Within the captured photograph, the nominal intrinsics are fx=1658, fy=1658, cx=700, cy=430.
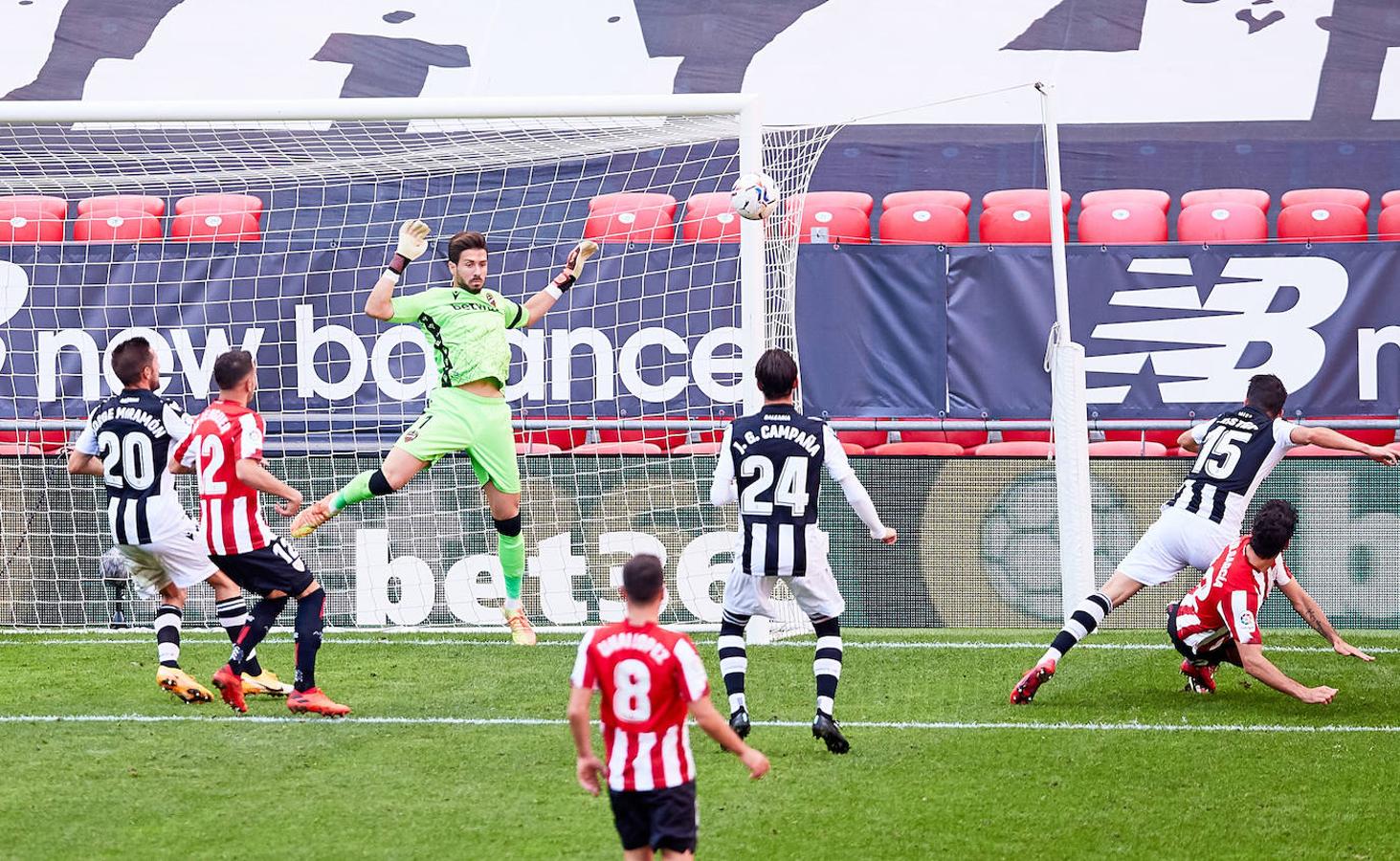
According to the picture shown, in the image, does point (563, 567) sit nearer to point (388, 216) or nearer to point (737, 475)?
point (388, 216)

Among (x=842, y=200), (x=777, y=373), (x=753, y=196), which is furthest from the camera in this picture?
(x=842, y=200)

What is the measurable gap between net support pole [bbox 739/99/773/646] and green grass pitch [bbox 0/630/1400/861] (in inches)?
54.3

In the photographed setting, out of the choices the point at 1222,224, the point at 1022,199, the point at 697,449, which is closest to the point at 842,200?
the point at 1022,199

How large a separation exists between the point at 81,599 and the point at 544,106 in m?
4.18

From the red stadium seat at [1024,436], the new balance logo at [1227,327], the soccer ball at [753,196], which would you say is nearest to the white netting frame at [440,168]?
the soccer ball at [753,196]

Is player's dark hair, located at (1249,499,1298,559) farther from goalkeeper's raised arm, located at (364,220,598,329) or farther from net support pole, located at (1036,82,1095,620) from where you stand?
goalkeeper's raised arm, located at (364,220,598,329)

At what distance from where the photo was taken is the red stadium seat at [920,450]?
32.1 feet

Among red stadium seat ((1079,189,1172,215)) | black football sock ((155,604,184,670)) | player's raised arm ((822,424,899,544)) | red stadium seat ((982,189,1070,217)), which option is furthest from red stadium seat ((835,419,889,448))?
black football sock ((155,604,184,670))

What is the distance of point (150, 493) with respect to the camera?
23.5 ft

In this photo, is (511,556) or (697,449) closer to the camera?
(511,556)

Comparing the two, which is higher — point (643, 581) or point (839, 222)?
point (839, 222)

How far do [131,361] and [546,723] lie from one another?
235cm

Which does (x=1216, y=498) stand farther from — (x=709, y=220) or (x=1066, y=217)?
(x=1066, y=217)

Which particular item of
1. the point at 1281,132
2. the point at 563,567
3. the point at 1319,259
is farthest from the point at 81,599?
the point at 1281,132
